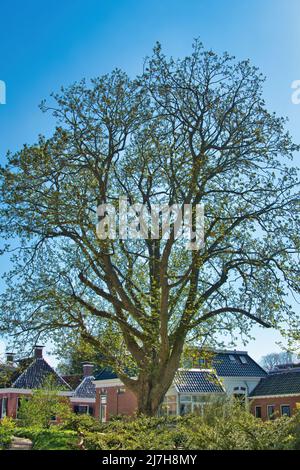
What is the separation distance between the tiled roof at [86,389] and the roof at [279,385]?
1707 cm

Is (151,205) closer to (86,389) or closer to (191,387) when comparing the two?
(191,387)

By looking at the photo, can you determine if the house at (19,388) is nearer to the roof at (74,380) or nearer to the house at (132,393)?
the house at (132,393)

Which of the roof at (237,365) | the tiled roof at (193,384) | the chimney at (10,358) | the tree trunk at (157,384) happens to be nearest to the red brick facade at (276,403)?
the roof at (237,365)

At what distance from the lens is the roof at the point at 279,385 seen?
113ft

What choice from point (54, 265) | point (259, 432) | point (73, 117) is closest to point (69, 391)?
point (54, 265)

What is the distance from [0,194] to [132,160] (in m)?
4.78

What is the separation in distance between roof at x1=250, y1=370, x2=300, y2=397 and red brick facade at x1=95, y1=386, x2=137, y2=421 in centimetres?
869

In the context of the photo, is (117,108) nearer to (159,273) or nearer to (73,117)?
(73,117)

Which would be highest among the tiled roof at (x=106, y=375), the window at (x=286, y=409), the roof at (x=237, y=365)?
the roof at (x=237, y=365)

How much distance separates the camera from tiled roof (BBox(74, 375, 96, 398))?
48.2 meters

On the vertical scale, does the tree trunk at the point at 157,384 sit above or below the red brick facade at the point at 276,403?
above

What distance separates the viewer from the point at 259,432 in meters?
9.96

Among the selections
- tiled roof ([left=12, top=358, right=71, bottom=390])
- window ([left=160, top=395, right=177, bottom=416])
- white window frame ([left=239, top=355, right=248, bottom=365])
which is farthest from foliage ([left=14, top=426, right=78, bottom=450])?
tiled roof ([left=12, top=358, right=71, bottom=390])

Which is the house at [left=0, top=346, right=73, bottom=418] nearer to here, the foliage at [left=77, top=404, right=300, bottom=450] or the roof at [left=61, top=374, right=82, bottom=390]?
the roof at [left=61, top=374, right=82, bottom=390]
